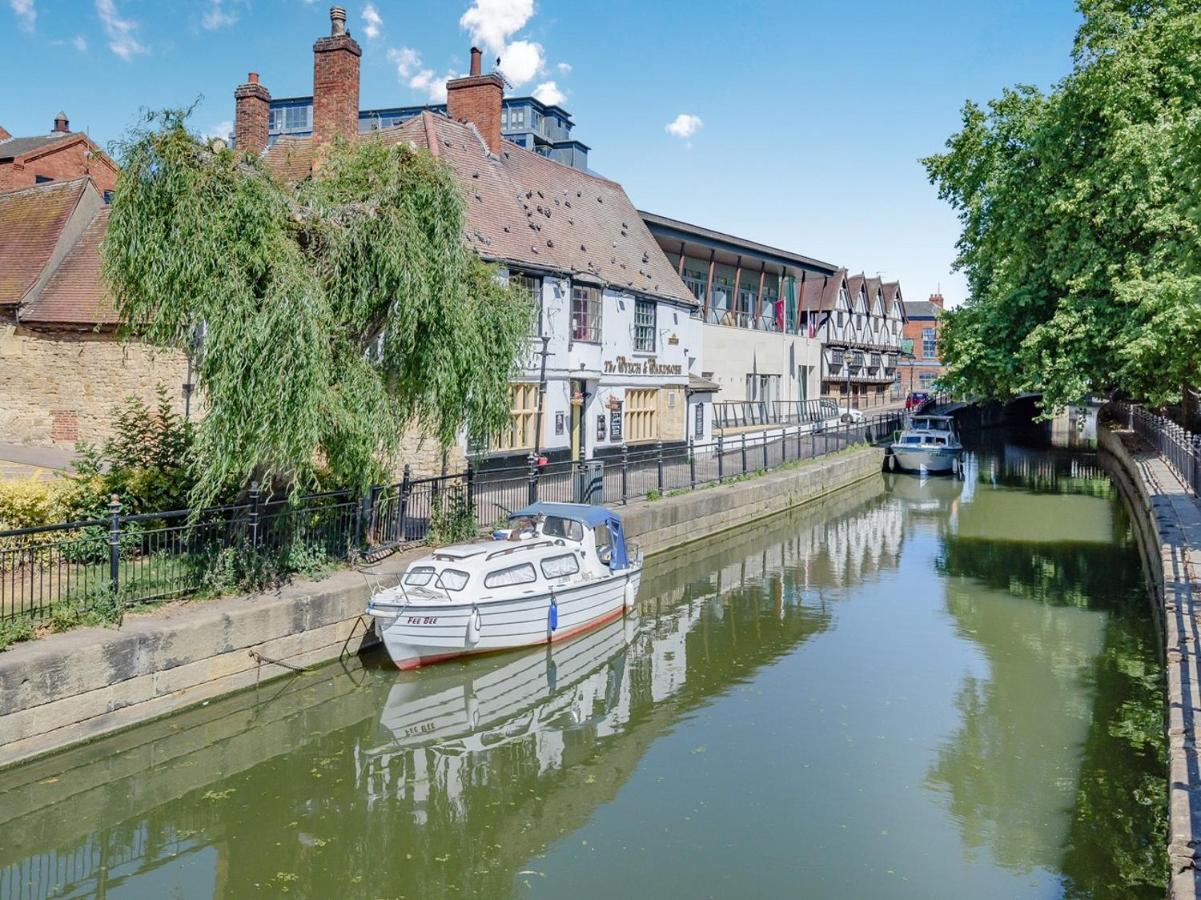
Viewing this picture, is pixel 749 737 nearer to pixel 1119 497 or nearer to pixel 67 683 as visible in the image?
pixel 67 683

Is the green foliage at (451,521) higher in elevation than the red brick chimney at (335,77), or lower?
lower

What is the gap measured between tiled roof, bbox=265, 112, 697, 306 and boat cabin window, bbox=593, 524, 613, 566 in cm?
693

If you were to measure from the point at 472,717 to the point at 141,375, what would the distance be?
1510 cm

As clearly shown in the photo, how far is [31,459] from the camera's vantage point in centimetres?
2180

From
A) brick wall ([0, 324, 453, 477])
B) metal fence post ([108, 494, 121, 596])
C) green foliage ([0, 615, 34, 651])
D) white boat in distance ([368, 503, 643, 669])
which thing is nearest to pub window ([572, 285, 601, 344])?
brick wall ([0, 324, 453, 477])

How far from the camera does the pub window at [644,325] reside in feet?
99.2

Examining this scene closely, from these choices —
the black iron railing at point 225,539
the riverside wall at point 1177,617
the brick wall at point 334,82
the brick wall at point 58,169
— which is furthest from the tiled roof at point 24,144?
the riverside wall at point 1177,617

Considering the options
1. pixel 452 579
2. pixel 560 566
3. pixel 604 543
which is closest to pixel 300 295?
pixel 452 579

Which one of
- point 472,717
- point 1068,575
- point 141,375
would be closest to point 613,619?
point 472,717

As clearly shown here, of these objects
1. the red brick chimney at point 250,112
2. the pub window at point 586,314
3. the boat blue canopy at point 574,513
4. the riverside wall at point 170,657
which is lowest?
the riverside wall at point 170,657

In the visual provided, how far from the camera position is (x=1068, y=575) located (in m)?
21.5

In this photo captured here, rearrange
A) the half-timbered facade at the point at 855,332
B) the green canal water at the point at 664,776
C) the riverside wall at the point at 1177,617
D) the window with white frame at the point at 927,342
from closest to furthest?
1. the riverside wall at the point at 1177,617
2. the green canal water at the point at 664,776
3. the half-timbered facade at the point at 855,332
4. the window with white frame at the point at 927,342

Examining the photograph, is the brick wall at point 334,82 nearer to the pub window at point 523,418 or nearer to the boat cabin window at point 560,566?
the pub window at point 523,418

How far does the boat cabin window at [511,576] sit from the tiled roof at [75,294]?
44.9 feet
